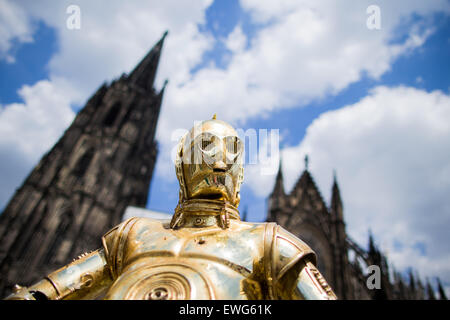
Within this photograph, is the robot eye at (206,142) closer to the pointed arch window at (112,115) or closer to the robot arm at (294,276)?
the robot arm at (294,276)

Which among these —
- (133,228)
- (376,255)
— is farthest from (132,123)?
(133,228)

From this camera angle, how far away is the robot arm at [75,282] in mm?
1610

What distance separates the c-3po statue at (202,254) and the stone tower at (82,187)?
2325 cm

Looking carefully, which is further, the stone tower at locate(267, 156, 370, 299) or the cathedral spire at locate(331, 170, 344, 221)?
the cathedral spire at locate(331, 170, 344, 221)

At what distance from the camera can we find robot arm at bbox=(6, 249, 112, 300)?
1.61 m

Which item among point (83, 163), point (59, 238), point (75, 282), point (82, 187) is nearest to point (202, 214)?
point (75, 282)

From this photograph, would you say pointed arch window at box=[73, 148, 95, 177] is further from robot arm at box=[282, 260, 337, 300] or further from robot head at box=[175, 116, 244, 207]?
robot arm at box=[282, 260, 337, 300]

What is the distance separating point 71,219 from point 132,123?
11694mm

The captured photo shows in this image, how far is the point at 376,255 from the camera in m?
15.6

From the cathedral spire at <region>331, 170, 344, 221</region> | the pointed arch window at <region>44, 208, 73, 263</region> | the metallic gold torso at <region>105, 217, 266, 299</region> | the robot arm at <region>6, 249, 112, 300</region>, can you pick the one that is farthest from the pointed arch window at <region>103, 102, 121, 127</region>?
the metallic gold torso at <region>105, 217, 266, 299</region>

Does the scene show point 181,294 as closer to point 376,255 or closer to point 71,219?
point 376,255

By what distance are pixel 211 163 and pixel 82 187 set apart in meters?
26.0

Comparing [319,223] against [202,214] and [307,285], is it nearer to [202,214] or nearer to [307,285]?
[202,214]

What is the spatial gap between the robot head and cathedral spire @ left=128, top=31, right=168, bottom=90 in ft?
121
